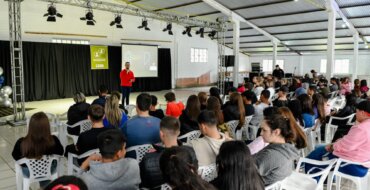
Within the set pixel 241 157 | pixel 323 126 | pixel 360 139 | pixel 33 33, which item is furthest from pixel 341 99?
pixel 33 33

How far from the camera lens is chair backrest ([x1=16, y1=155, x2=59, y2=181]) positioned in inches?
96.0

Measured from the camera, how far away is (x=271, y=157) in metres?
1.91

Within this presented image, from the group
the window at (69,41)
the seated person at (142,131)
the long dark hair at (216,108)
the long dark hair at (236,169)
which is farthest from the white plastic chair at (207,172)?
the window at (69,41)

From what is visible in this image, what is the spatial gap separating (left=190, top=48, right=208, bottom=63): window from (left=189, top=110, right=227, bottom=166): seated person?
13.8m

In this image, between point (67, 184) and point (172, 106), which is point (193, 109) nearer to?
point (172, 106)

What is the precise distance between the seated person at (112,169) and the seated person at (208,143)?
1.66ft

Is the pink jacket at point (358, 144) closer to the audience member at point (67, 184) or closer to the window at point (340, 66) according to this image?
the audience member at point (67, 184)

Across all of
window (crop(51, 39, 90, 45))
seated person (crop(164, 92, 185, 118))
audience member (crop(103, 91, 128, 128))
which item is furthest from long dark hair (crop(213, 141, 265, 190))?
window (crop(51, 39, 90, 45))

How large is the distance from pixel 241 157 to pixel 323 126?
3744 mm

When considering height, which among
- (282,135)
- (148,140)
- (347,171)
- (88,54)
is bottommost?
(347,171)

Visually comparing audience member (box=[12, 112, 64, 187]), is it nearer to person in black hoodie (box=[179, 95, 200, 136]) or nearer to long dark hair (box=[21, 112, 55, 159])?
long dark hair (box=[21, 112, 55, 159])

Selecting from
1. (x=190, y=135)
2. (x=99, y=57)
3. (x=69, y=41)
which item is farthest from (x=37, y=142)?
(x=99, y=57)

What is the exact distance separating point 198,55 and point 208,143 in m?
14.5

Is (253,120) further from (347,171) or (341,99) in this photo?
(341,99)
